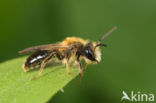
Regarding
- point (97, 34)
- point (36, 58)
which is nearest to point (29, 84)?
point (36, 58)

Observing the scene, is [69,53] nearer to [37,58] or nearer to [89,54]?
[89,54]

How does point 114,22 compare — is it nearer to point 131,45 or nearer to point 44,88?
point 131,45

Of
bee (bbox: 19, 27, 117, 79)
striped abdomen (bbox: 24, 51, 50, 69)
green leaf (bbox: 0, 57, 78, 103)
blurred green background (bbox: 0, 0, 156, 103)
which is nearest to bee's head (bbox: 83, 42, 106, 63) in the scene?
→ bee (bbox: 19, 27, 117, 79)

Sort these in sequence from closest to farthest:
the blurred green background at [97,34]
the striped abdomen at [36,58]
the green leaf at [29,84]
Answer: the green leaf at [29,84]
the striped abdomen at [36,58]
the blurred green background at [97,34]

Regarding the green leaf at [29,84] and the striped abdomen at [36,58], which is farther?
the striped abdomen at [36,58]

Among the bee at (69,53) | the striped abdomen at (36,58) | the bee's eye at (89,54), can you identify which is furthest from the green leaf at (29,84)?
the bee's eye at (89,54)

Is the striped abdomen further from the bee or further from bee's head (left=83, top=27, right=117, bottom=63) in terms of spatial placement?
bee's head (left=83, top=27, right=117, bottom=63)

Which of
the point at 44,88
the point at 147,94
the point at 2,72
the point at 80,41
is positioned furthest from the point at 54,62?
the point at 147,94

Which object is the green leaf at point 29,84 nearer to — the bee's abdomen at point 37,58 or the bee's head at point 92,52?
the bee's abdomen at point 37,58
